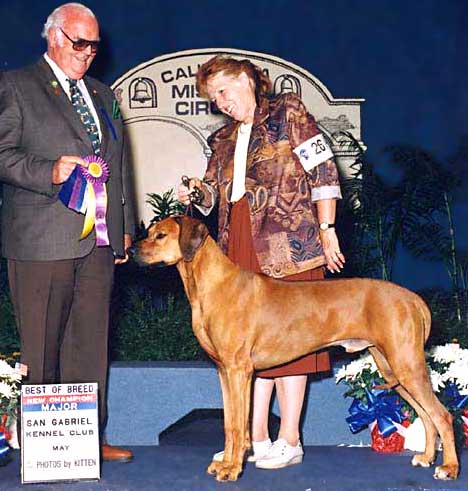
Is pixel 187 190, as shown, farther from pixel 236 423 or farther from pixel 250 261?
pixel 236 423

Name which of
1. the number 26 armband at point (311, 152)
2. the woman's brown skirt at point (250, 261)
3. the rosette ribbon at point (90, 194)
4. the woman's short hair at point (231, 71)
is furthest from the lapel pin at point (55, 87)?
the number 26 armband at point (311, 152)

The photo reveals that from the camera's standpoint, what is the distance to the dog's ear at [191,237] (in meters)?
3.25

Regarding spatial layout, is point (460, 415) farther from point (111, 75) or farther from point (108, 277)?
point (111, 75)

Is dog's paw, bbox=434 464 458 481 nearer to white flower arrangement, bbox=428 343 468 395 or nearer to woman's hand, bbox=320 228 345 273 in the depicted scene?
white flower arrangement, bbox=428 343 468 395

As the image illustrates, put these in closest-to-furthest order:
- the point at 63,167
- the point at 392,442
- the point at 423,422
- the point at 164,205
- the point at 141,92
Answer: the point at 63,167, the point at 423,422, the point at 392,442, the point at 164,205, the point at 141,92

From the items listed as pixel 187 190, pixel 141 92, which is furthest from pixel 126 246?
pixel 141 92

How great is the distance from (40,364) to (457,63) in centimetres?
347

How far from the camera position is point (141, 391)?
4.17 meters

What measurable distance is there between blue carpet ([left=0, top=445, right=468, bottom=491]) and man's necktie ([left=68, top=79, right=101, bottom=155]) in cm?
121

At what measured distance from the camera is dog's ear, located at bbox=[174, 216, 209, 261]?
3.25 meters

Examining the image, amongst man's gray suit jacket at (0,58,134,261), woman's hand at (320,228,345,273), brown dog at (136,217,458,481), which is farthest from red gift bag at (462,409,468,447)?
man's gray suit jacket at (0,58,134,261)

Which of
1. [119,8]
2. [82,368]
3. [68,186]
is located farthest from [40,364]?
[119,8]

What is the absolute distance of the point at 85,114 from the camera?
10.9 ft

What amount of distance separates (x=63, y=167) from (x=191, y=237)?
52 cm
